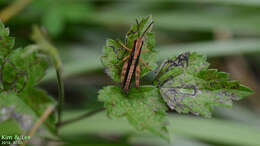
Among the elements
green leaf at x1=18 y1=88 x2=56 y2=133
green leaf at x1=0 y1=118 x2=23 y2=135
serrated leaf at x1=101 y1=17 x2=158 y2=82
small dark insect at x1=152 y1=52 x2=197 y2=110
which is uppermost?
serrated leaf at x1=101 y1=17 x2=158 y2=82

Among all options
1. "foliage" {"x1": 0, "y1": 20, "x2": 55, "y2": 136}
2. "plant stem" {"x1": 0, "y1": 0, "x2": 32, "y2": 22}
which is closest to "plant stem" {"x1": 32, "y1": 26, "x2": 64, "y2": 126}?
"foliage" {"x1": 0, "y1": 20, "x2": 55, "y2": 136}

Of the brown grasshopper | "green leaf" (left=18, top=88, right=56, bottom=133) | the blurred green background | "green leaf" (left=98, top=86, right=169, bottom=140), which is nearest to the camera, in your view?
"green leaf" (left=98, top=86, right=169, bottom=140)

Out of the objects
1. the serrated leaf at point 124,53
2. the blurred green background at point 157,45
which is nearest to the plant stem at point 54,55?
the serrated leaf at point 124,53

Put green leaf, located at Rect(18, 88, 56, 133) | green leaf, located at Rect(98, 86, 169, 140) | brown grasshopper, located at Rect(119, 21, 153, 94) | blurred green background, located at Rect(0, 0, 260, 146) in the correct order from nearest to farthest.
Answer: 1. green leaf, located at Rect(98, 86, 169, 140)
2. brown grasshopper, located at Rect(119, 21, 153, 94)
3. green leaf, located at Rect(18, 88, 56, 133)
4. blurred green background, located at Rect(0, 0, 260, 146)

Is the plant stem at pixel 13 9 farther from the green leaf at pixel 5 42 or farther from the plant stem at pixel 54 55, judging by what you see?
the green leaf at pixel 5 42

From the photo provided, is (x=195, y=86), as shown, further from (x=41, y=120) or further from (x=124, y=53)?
(x=41, y=120)

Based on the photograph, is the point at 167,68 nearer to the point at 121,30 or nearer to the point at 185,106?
the point at 185,106

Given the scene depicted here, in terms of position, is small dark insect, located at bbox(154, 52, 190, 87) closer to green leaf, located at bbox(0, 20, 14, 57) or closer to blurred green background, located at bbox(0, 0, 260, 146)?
green leaf, located at bbox(0, 20, 14, 57)
